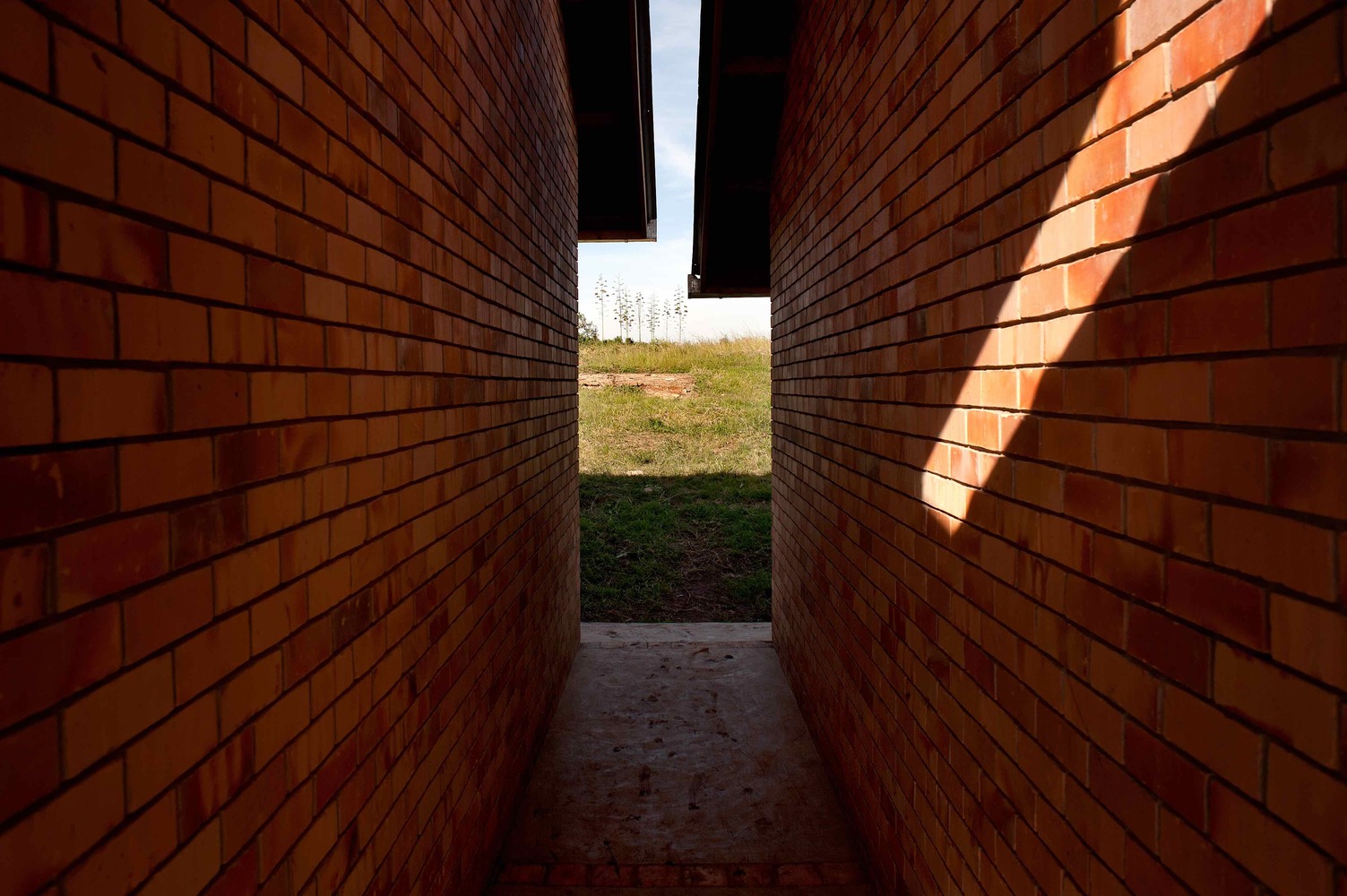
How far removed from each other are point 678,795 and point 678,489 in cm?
780

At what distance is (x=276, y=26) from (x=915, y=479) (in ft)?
7.22

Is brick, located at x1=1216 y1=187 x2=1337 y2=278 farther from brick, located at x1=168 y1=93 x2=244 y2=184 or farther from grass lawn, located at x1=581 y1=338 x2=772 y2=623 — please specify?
grass lawn, located at x1=581 y1=338 x2=772 y2=623

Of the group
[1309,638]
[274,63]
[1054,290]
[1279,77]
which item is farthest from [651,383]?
[1309,638]

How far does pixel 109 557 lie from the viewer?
101 cm

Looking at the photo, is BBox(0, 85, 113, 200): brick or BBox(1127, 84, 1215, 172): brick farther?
BBox(1127, 84, 1215, 172): brick

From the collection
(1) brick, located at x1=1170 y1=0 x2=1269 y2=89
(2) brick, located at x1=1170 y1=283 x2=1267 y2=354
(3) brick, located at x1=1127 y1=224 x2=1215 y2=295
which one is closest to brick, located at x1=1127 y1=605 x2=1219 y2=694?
(2) brick, located at x1=1170 y1=283 x2=1267 y2=354

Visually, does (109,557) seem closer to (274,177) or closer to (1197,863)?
(274,177)

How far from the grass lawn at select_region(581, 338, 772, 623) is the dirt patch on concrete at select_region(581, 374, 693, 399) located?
0.70 feet

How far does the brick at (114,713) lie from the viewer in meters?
0.94

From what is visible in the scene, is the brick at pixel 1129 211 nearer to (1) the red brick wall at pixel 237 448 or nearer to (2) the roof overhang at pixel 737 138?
(1) the red brick wall at pixel 237 448

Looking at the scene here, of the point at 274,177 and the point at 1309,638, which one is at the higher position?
the point at 274,177

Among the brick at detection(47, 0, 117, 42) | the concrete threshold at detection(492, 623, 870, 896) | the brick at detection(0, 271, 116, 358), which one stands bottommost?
the concrete threshold at detection(492, 623, 870, 896)

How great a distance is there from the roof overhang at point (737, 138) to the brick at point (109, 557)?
4880 millimetres

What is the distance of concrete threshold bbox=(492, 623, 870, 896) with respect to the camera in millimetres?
3061
